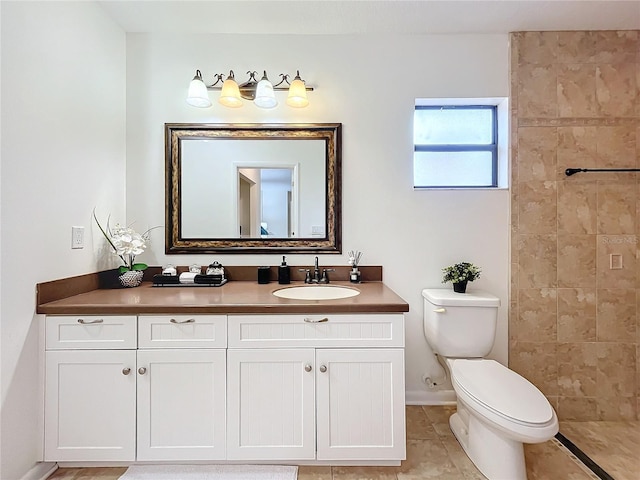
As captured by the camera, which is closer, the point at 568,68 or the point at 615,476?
the point at 615,476

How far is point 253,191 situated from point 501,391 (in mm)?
1682

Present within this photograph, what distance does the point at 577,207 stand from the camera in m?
2.07

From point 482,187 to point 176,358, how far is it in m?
1.98

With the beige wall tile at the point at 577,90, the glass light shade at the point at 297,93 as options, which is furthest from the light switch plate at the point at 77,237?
the beige wall tile at the point at 577,90

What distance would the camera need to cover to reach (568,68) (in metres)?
2.08

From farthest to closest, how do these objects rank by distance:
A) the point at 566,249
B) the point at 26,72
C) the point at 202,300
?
the point at 566,249
the point at 202,300
the point at 26,72

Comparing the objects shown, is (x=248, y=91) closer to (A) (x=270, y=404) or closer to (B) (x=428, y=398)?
(A) (x=270, y=404)

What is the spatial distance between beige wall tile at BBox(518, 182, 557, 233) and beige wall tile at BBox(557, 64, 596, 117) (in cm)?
46

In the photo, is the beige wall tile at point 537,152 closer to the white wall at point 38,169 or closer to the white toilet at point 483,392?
the white toilet at point 483,392

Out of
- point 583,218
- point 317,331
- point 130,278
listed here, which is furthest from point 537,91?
point 130,278

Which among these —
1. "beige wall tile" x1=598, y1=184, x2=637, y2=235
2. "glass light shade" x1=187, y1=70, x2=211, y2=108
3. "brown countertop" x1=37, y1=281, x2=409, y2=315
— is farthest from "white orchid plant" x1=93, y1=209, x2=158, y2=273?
"beige wall tile" x1=598, y1=184, x2=637, y2=235

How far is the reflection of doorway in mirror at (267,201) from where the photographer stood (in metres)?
2.12

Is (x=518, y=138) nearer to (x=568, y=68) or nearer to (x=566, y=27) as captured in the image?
(x=568, y=68)

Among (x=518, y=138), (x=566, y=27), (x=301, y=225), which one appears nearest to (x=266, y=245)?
(x=301, y=225)
